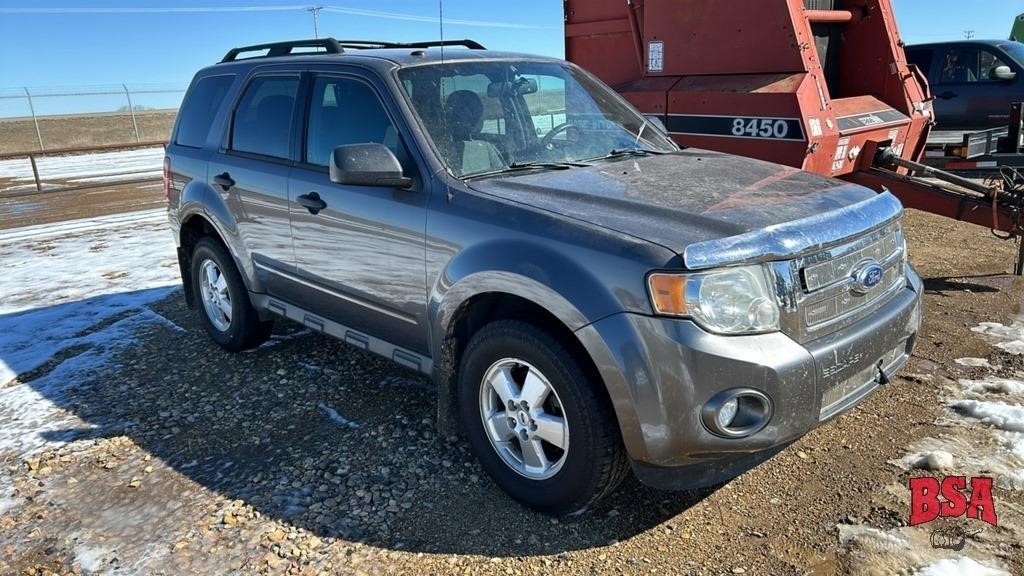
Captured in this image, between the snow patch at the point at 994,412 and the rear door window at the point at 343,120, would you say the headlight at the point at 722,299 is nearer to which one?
the rear door window at the point at 343,120

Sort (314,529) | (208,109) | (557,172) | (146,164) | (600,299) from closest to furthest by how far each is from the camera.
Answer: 1. (600,299)
2. (314,529)
3. (557,172)
4. (208,109)
5. (146,164)

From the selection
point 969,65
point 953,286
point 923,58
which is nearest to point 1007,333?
point 953,286

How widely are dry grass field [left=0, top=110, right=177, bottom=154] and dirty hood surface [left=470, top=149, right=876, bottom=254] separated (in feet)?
104

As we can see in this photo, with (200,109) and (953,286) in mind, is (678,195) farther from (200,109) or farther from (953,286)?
(953,286)

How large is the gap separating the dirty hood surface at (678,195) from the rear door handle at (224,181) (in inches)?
82.4

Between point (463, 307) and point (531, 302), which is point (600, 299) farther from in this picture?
point (463, 307)

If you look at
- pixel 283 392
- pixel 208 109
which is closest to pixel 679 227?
pixel 283 392

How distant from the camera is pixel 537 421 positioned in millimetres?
2986

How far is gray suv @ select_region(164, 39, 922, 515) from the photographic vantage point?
2568 mm

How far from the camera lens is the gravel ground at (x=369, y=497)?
285 cm

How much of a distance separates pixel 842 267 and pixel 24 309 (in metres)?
6.50

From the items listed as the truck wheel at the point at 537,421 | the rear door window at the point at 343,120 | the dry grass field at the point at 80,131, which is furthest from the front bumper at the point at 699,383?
the dry grass field at the point at 80,131

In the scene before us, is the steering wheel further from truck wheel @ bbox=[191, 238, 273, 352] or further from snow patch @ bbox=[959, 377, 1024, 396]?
snow patch @ bbox=[959, 377, 1024, 396]

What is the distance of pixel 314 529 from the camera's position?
309 centimetres
